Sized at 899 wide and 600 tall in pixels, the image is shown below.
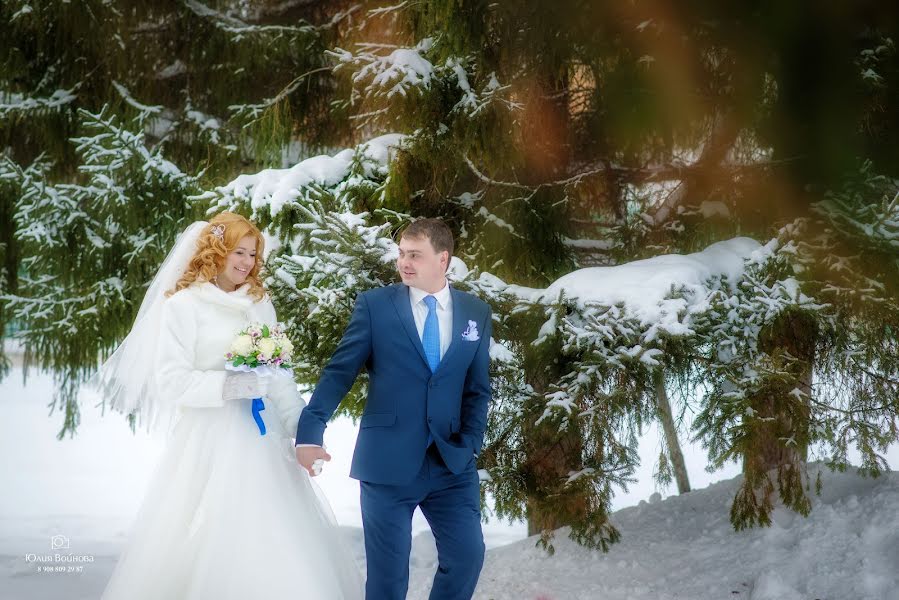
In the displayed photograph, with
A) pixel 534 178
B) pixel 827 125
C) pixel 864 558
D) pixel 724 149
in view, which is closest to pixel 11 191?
pixel 534 178

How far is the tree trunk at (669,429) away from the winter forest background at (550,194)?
52mm

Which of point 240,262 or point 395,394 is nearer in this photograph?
point 395,394

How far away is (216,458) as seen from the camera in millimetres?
3744

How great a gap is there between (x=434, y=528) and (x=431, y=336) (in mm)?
→ 811

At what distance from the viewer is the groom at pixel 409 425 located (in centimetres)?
355

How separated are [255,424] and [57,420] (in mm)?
14650

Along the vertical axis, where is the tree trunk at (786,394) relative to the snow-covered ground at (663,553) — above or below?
above
